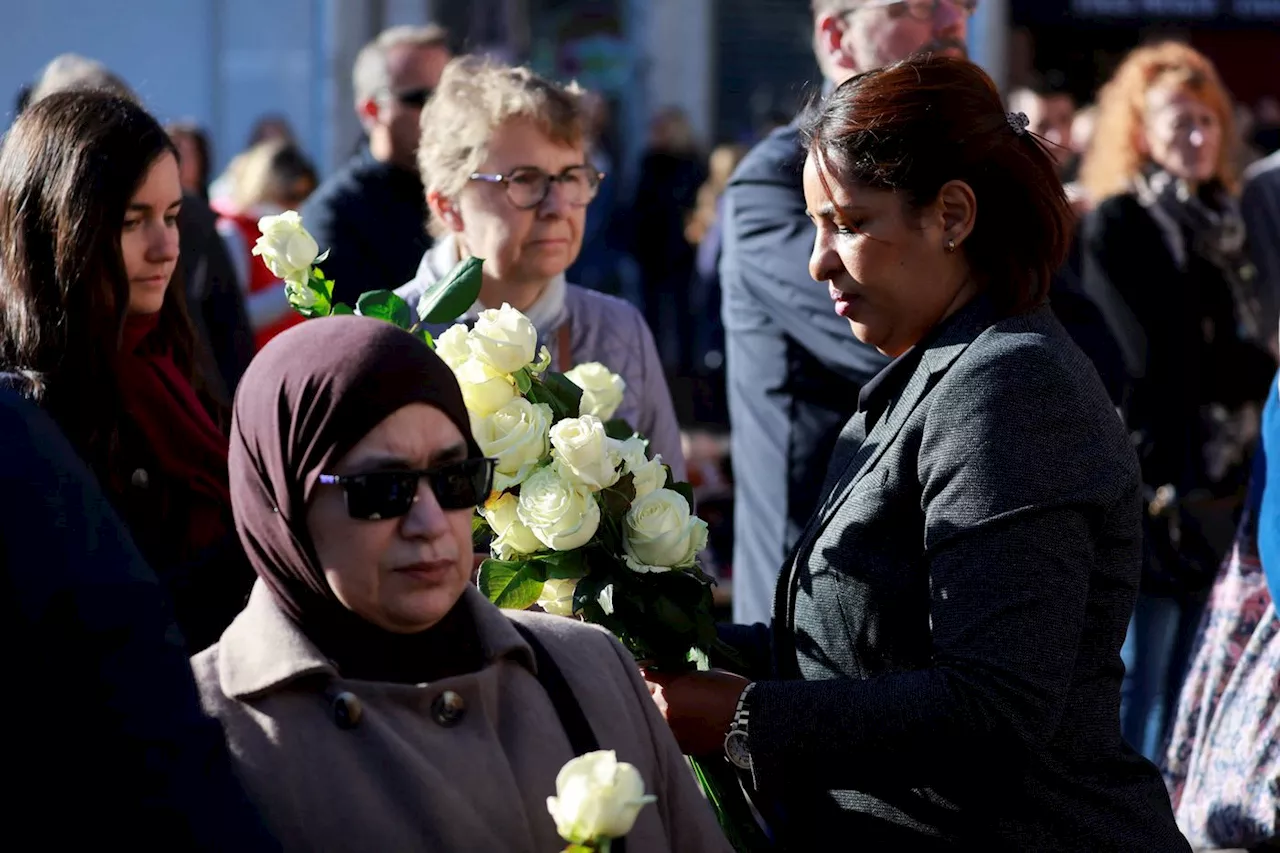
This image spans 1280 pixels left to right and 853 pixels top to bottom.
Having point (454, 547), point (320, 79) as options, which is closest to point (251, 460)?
point (454, 547)

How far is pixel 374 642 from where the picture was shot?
77.4 inches

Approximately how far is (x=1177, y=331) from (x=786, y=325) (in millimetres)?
2022

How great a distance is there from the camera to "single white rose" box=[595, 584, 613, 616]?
7.73ft

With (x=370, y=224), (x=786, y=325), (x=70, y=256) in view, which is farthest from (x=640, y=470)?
Result: (x=370, y=224)

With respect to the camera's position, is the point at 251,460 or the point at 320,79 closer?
the point at 251,460

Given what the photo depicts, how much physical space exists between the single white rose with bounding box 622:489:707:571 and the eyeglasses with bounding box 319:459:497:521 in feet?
1.41

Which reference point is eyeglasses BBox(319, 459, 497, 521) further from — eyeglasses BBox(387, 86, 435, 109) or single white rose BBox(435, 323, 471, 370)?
eyeglasses BBox(387, 86, 435, 109)

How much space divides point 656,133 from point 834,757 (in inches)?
426

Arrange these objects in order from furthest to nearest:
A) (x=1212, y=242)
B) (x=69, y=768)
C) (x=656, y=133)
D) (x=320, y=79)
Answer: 1. (x=656, y=133)
2. (x=320, y=79)
3. (x=1212, y=242)
4. (x=69, y=768)

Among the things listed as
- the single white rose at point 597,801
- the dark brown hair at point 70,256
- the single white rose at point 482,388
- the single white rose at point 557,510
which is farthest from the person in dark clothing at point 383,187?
the single white rose at point 597,801

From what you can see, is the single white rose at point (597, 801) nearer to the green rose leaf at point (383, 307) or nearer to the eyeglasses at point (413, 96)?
the green rose leaf at point (383, 307)

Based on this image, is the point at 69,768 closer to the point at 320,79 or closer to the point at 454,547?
the point at 454,547

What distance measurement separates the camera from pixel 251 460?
1.98 metres

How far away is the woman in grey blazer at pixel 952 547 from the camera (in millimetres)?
2137
